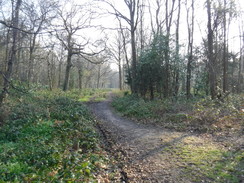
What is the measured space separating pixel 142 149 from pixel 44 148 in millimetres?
3405

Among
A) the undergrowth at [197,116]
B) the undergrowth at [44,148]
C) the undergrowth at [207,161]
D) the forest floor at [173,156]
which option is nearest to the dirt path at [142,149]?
the forest floor at [173,156]

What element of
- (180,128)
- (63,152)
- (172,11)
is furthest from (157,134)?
(172,11)

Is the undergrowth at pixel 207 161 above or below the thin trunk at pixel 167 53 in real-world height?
below

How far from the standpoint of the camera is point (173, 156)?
6883mm

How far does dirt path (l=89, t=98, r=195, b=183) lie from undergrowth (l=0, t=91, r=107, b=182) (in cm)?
87

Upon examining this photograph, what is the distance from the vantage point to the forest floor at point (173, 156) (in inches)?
216

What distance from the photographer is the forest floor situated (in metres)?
5.48

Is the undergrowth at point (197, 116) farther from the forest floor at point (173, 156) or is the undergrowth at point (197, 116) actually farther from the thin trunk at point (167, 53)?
the thin trunk at point (167, 53)

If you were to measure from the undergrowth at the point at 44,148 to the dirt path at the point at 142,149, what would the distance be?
0.87m

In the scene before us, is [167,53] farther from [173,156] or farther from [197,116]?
[173,156]

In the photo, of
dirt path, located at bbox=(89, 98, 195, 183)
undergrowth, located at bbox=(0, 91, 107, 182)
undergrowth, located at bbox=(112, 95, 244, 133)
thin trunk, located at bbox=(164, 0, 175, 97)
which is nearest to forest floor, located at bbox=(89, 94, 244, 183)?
dirt path, located at bbox=(89, 98, 195, 183)

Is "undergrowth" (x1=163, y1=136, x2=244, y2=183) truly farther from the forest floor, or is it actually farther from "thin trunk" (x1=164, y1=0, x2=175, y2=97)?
"thin trunk" (x1=164, y1=0, x2=175, y2=97)

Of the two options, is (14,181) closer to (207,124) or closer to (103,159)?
(103,159)

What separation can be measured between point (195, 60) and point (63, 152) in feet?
67.2
